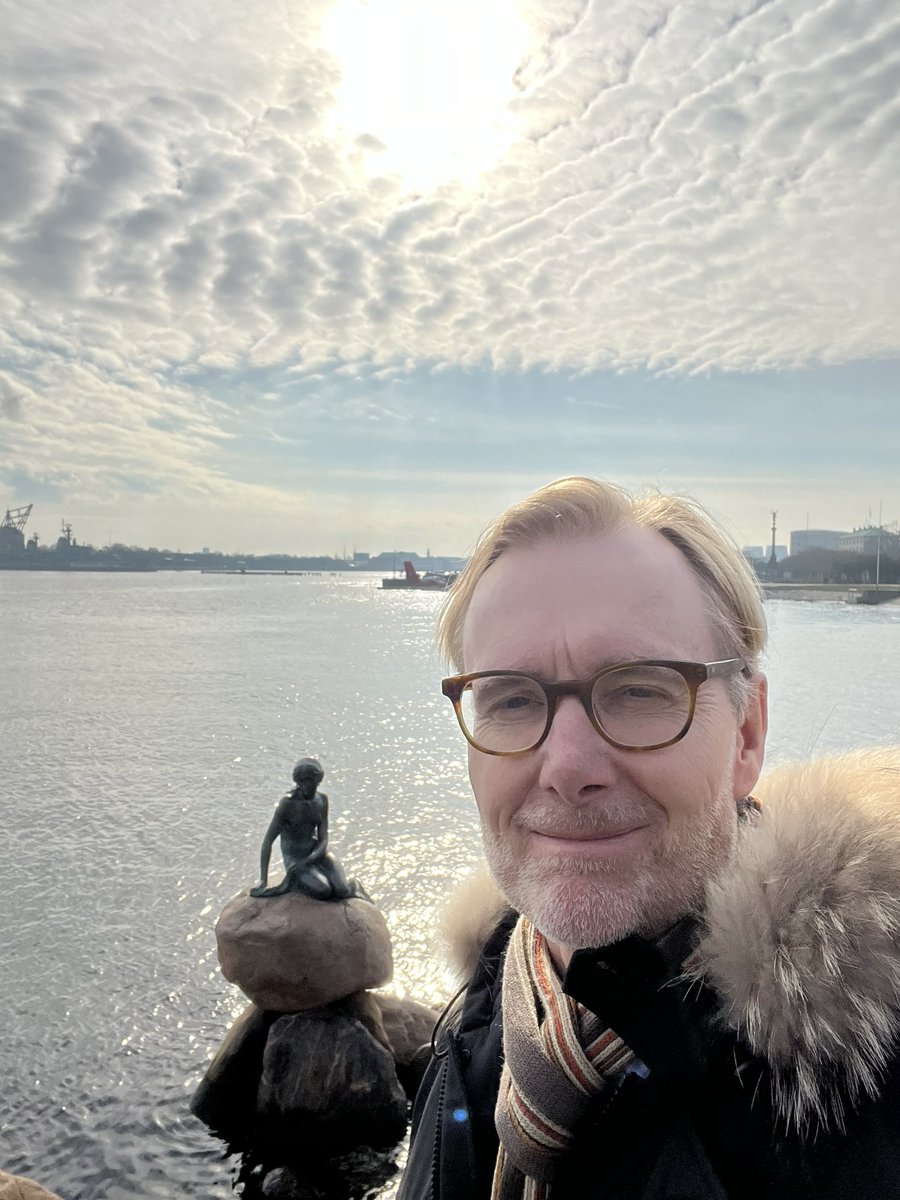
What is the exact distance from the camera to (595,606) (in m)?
1.84

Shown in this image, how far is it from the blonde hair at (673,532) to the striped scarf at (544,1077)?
78cm

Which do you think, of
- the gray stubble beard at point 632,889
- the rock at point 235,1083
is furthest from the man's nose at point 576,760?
the rock at point 235,1083

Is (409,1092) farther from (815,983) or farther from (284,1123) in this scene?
(815,983)

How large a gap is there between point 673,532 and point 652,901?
848 millimetres

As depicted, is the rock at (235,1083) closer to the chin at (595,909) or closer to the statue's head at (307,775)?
the statue's head at (307,775)

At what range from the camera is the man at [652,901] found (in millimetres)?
1373

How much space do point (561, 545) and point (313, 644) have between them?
164ft

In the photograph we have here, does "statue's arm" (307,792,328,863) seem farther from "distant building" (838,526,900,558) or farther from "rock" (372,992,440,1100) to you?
"distant building" (838,526,900,558)

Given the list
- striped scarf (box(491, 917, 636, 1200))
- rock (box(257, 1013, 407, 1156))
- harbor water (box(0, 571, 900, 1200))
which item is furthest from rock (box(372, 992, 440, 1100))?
striped scarf (box(491, 917, 636, 1200))

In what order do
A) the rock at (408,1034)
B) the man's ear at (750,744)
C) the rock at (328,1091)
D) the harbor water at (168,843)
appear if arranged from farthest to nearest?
the rock at (408,1034) → the harbor water at (168,843) → the rock at (328,1091) → the man's ear at (750,744)

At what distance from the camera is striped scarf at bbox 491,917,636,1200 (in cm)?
159

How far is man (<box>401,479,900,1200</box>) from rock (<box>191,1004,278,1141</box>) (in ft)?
19.2

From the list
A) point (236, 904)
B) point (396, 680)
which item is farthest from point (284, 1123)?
point (396, 680)

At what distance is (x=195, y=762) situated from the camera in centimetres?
1966
